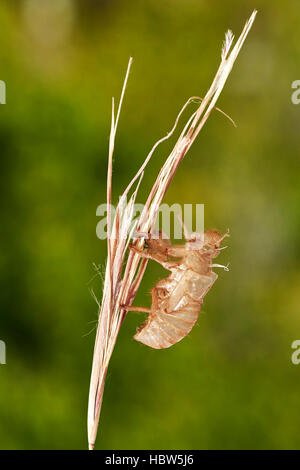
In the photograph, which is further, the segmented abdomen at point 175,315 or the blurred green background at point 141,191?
the blurred green background at point 141,191

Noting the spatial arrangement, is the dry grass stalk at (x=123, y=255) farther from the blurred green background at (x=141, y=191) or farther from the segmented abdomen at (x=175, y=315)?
the blurred green background at (x=141, y=191)

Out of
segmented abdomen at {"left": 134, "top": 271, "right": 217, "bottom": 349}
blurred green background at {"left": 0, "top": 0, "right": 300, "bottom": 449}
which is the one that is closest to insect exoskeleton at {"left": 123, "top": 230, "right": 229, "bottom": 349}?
segmented abdomen at {"left": 134, "top": 271, "right": 217, "bottom": 349}

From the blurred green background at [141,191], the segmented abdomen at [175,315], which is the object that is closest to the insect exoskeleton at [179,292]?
the segmented abdomen at [175,315]

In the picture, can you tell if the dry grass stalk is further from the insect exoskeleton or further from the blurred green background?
the blurred green background

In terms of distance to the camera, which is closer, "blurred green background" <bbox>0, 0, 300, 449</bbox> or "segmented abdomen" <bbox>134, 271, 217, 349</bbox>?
"segmented abdomen" <bbox>134, 271, 217, 349</bbox>

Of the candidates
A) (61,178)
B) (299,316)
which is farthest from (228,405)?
(61,178)

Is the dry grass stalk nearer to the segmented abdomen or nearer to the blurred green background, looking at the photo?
the segmented abdomen

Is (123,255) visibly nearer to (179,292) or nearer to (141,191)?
(179,292)
